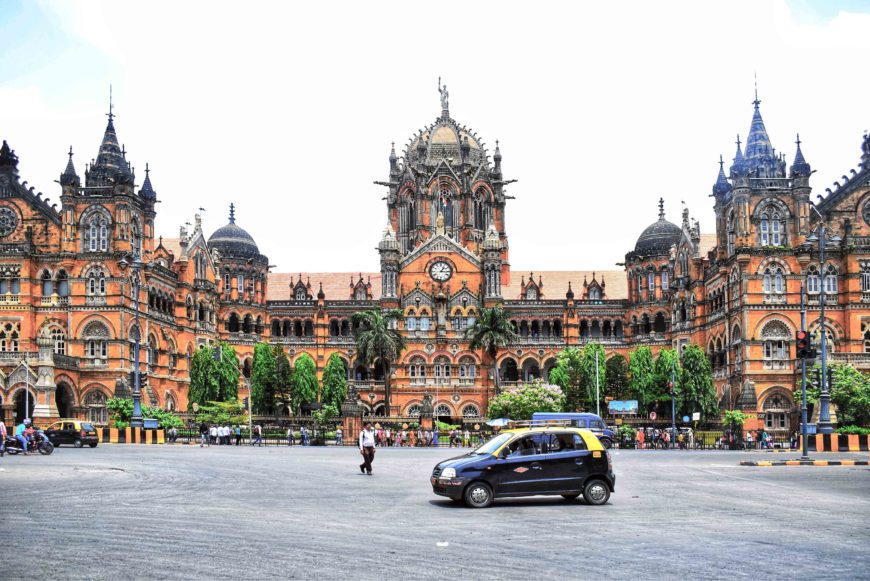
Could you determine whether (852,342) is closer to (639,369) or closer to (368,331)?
(639,369)

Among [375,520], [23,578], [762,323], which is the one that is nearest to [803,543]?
[375,520]

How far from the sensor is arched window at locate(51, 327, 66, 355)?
2992 inches

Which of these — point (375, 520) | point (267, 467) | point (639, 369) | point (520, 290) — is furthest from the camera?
point (520, 290)

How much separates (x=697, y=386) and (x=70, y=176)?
49.9m

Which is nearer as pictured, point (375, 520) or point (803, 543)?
point (803, 543)

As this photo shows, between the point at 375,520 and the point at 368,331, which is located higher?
the point at 368,331

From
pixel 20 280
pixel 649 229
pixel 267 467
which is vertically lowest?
pixel 267 467

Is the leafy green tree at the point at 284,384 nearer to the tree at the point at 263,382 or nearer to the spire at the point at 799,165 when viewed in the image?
the tree at the point at 263,382

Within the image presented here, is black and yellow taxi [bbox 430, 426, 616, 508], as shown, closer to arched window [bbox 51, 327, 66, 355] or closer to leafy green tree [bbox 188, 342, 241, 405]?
leafy green tree [bbox 188, 342, 241, 405]

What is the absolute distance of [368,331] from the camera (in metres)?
84.7

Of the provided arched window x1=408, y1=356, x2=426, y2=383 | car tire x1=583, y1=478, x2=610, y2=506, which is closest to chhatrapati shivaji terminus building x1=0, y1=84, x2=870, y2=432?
arched window x1=408, y1=356, x2=426, y2=383

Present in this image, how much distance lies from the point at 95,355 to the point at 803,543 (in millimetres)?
65867

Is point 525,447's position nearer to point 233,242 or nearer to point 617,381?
point 617,381

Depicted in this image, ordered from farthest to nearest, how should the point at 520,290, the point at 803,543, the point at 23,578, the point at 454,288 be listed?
the point at 520,290, the point at 454,288, the point at 803,543, the point at 23,578
